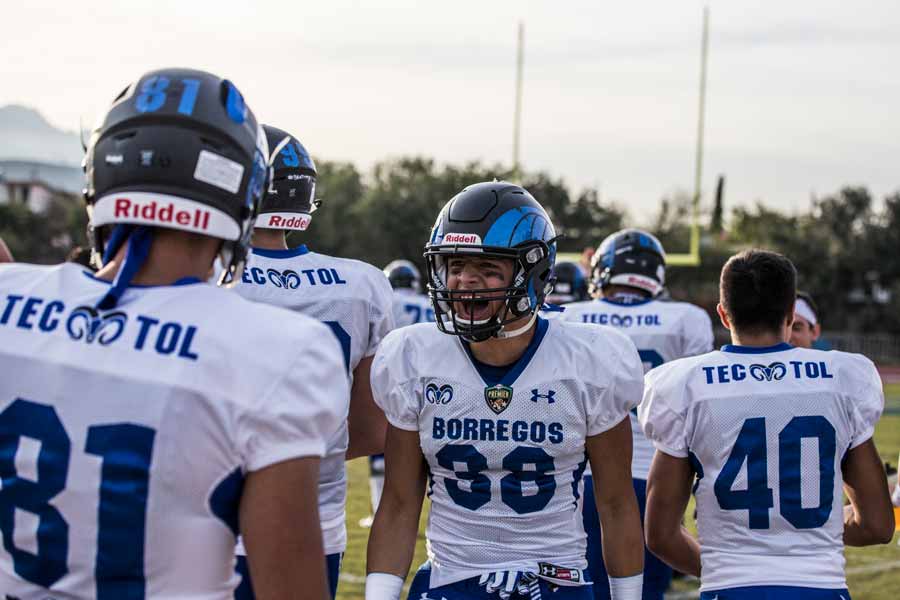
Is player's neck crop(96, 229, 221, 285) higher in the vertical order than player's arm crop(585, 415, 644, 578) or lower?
higher

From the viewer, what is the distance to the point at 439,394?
3.13 meters

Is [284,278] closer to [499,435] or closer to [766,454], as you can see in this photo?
[499,435]

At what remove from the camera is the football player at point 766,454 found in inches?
132

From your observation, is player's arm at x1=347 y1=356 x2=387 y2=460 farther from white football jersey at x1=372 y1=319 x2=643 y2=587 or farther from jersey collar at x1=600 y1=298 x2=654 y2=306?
jersey collar at x1=600 y1=298 x2=654 y2=306

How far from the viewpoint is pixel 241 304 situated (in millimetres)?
1919

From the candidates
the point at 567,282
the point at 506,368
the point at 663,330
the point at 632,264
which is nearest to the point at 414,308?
the point at 567,282

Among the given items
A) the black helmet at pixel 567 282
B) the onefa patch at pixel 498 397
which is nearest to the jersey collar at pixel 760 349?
the onefa patch at pixel 498 397

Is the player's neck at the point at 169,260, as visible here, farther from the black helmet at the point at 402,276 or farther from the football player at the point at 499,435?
the black helmet at the point at 402,276

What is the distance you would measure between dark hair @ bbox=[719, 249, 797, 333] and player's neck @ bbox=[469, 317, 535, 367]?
73 cm

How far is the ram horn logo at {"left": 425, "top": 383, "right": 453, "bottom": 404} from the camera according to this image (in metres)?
3.13

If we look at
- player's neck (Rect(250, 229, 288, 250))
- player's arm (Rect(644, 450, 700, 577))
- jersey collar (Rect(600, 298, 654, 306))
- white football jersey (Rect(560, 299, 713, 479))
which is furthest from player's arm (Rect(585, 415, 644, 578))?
jersey collar (Rect(600, 298, 654, 306))

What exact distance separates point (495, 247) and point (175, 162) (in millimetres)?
1400

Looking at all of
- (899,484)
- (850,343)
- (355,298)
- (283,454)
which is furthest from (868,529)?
(850,343)

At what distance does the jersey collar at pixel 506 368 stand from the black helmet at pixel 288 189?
904 mm
